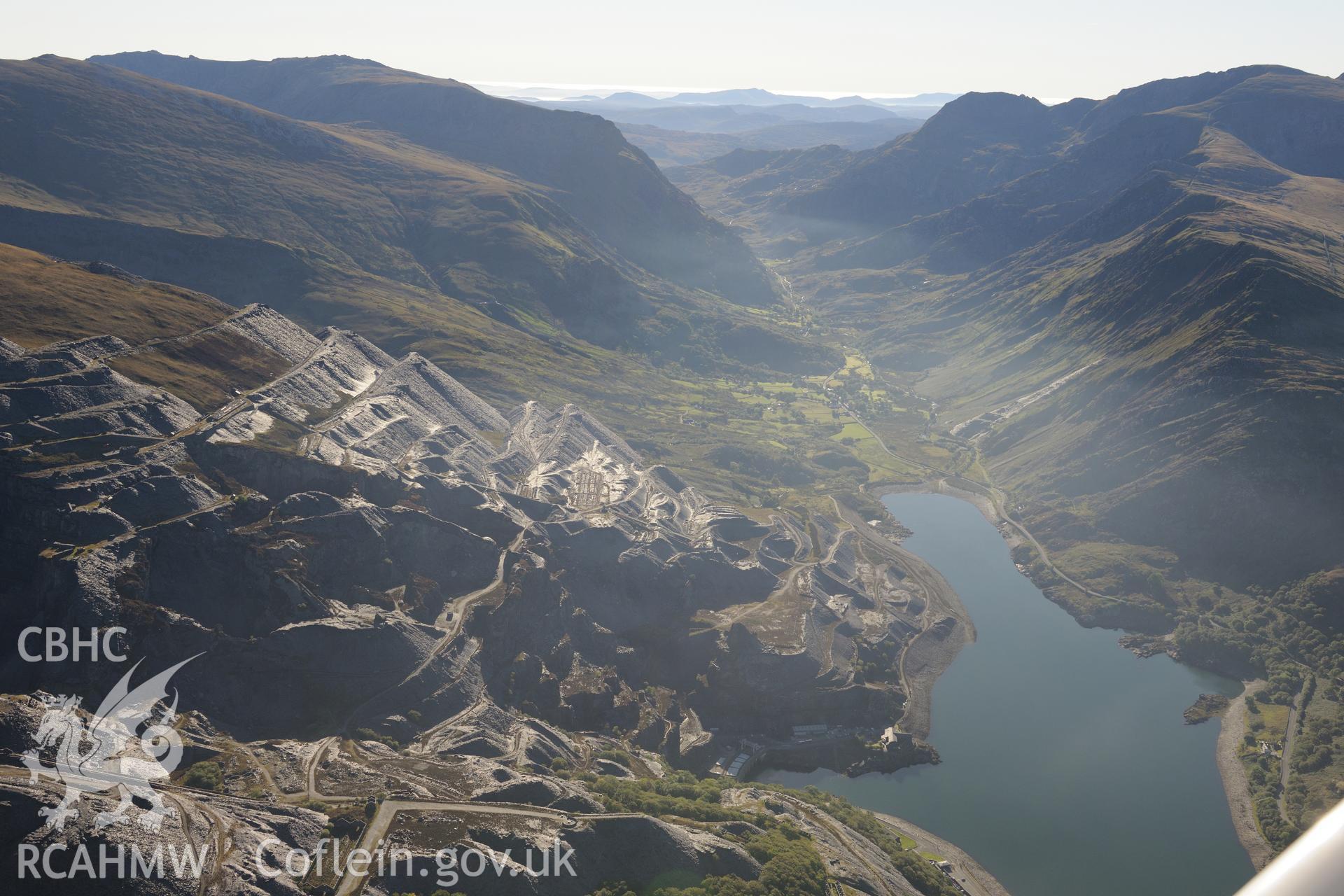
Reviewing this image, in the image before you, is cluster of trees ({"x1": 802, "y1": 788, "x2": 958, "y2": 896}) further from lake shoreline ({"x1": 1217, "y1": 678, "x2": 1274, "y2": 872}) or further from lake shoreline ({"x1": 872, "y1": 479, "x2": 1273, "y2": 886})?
lake shoreline ({"x1": 1217, "y1": 678, "x2": 1274, "y2": 872})

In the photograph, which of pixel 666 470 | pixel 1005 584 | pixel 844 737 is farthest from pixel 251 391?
pixel 1005 584

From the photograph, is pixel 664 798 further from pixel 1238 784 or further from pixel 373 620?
pixel 1238 784

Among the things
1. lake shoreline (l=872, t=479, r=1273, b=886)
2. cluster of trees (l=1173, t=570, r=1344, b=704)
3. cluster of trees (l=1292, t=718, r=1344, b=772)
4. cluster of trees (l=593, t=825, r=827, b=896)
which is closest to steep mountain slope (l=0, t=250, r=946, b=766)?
cluster of trees (l=593, t=825, r=827, b=896)

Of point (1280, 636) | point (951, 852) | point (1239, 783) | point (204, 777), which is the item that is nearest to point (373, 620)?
point (204, 777)

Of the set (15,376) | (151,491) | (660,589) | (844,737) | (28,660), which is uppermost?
(15,376)

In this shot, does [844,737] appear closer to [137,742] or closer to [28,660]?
[137,742]

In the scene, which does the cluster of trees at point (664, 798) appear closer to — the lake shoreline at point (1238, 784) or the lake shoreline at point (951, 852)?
the lake shoreline at point (951, 852)

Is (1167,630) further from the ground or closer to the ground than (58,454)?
closer to the ground

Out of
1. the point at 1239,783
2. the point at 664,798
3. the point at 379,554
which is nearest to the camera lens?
the point at 664,798
